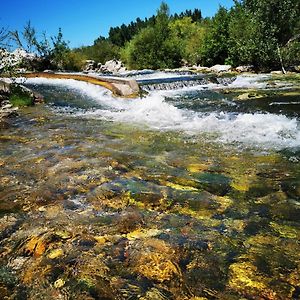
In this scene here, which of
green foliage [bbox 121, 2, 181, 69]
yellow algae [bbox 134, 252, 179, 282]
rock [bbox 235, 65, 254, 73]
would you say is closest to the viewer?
yellow algae [bbox 134, 252, 179, 282]

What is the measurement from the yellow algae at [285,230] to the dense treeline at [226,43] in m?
23.5

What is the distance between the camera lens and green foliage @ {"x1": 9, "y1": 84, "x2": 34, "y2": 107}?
11250mm

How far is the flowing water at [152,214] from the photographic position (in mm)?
2182

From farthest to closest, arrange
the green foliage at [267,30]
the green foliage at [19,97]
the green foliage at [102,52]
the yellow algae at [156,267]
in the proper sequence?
the green foliage at [102,52]
the green foliage at [267,30]
the green foliage at [19,97]
the yellow algae at [156,267]

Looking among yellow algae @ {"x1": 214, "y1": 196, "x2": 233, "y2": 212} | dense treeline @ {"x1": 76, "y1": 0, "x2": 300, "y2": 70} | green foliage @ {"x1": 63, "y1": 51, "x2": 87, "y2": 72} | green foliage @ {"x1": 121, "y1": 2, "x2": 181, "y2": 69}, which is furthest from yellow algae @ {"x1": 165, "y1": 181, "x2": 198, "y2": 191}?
green foliage @ {"x1": 63, "y1": 51, "x2": 87, "y2": 72}

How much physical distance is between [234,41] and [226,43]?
255 centimetres

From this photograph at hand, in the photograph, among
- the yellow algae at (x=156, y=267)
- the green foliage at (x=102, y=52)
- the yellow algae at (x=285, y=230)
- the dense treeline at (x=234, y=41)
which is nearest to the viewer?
the yellow algae at (x=156, y=267)

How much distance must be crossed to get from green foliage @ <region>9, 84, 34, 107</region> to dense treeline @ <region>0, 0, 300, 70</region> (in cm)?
1868

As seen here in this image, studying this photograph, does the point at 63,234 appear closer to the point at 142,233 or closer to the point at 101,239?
the point at 101,239

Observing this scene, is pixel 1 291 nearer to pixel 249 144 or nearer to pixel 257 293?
pixel 257 293

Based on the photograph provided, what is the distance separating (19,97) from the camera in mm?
11508

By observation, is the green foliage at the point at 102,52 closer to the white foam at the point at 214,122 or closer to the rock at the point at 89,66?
the rock at the point at 89,66

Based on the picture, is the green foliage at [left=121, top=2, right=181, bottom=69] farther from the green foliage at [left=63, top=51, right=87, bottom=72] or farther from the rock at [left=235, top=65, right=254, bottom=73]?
the rock at [left=235, top=65, right=254, bottom=73]

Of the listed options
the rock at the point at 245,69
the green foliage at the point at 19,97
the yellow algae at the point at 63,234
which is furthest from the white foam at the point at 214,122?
the rock at the point at 245,69
